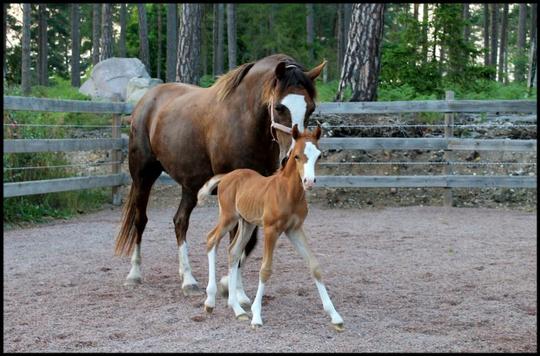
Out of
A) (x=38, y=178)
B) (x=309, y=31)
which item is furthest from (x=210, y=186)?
(x=309, y=31)

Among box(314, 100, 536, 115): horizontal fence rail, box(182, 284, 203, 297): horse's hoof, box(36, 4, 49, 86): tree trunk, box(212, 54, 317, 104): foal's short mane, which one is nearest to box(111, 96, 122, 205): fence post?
box(314, 100, 536, 115): horizontal fence rail

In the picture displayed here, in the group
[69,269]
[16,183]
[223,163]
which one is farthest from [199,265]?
[16,183]

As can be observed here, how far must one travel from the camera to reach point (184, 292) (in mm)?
5594

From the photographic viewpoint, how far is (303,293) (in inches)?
218

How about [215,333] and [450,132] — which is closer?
[215,333]

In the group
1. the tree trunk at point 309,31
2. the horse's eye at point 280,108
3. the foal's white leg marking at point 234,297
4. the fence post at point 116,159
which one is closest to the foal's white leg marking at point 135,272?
the foal's white leg marking at point 234,297

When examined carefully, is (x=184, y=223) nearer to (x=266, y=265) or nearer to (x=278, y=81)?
(x=266, y=265)

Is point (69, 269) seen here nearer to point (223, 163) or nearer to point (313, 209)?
point (223, 163)

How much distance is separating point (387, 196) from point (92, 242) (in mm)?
5398

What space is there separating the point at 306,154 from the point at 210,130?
5.21ft

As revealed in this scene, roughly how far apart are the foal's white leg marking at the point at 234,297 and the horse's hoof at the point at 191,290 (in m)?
0.74

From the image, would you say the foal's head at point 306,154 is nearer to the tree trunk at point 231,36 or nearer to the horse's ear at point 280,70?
the horse's ear at point 280,70

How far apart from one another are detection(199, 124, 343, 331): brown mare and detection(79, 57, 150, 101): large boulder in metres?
17.0

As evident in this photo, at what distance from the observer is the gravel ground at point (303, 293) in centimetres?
418
